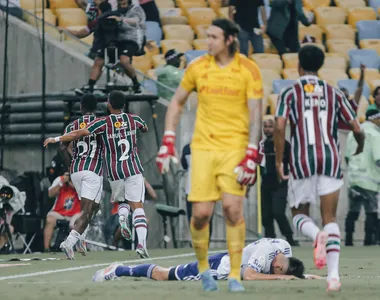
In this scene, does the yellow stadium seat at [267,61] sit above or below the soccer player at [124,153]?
above

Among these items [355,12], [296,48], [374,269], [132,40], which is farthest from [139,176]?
[355,12]

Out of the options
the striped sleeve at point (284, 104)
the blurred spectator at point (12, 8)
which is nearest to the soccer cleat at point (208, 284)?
the striped sleeve at point (284, 104)

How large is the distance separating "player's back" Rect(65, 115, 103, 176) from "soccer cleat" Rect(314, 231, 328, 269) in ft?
23.6

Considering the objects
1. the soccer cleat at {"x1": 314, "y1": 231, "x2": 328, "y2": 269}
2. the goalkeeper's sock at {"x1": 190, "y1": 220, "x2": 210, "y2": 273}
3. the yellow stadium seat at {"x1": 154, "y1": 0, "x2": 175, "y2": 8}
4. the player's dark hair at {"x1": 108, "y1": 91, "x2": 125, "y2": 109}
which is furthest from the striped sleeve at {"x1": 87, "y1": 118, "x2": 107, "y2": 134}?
the yellow stadium seat at {"x1": 154, "y1": 0, "x2": 175, "y2": 8}

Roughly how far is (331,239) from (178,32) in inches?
616

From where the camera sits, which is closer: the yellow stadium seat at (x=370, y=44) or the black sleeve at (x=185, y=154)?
the black sleeve at (x=185, y=154)

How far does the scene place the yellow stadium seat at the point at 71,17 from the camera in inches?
964

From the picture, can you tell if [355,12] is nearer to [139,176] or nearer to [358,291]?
[139,176]

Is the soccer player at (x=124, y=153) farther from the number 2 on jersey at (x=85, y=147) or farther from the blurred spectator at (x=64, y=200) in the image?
the blurred spectator at (x=64, y=200)

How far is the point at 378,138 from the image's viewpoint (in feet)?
63.0

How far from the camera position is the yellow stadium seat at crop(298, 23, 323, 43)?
82.2ft

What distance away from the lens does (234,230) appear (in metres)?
9.09

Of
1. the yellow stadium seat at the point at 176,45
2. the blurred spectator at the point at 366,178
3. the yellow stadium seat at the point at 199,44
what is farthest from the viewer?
the yellow stadium seat at the point at 199,44

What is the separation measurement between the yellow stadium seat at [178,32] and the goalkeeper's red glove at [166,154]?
1540 cm
